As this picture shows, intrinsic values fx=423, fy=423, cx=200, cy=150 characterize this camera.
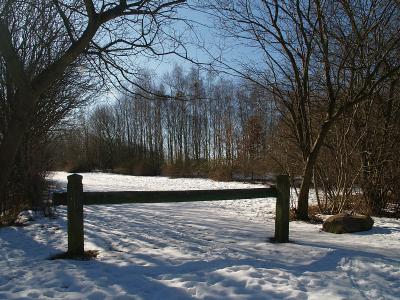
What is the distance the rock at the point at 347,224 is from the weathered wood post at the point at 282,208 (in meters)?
1.97

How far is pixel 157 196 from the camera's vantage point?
5984 mm

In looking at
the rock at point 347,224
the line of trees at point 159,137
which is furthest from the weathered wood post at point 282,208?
the line of trees at point 159,137

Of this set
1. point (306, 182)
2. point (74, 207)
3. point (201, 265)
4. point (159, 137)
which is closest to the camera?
point (201, 265)

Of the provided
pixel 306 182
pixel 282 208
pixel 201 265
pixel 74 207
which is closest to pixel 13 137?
pixel 74 207

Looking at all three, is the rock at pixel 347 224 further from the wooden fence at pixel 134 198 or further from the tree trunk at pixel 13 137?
the tree trunk at pixel 13 137

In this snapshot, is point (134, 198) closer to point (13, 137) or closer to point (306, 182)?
point (13, 137)

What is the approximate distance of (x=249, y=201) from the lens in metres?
15.5

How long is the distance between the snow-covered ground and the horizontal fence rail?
2.45 ft

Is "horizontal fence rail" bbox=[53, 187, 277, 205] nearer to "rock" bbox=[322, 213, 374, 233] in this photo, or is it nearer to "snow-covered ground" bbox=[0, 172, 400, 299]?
"snow-covered ground" bbox=[0, 172, 400, 299]

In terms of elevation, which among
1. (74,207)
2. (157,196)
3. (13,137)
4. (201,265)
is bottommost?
(201,265)

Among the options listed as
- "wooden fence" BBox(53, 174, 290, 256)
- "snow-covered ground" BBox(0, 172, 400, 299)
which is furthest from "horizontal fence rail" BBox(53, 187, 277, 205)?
"snow-covered ground" BBox(0, 172, 400, 299)

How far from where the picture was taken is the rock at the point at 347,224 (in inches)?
321

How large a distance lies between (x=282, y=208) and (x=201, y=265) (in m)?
1.95

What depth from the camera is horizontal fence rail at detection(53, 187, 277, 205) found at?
18.7 ft
